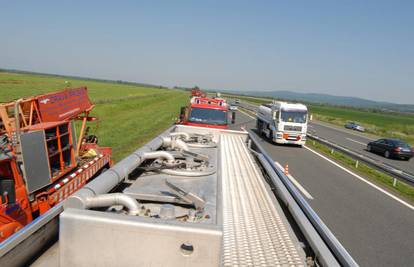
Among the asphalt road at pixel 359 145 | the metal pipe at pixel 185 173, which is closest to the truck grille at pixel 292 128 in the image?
the asphalt road at pixel 359 145

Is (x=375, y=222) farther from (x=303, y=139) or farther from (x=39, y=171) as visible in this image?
(x=303, y=139)

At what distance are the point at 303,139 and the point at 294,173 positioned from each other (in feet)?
28.2

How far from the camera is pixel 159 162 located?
4.52 m

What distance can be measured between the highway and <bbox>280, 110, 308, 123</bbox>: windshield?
22.6ft

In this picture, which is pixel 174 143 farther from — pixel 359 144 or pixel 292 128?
pixel 359 144

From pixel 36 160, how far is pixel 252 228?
469 centimetres

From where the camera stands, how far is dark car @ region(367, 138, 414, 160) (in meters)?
23.0

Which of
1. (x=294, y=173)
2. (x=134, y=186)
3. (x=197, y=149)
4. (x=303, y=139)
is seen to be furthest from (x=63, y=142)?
(x=303, y=139)

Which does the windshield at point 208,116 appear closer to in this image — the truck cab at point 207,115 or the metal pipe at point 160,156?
the truck cab at point 207,115

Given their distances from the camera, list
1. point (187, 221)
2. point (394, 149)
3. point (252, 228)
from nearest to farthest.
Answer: point (187, 221) < point (252, 228) < point (394, 149)

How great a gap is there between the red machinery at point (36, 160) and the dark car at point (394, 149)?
22332mm

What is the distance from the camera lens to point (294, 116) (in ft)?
74.6

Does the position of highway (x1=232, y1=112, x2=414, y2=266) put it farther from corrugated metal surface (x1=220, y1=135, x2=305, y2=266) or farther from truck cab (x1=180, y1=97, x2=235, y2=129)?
truck cab (x1=180, y1=97, x2=235, y2=129)

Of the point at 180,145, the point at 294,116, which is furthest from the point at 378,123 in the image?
the point at 180,145
